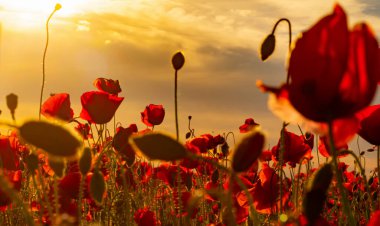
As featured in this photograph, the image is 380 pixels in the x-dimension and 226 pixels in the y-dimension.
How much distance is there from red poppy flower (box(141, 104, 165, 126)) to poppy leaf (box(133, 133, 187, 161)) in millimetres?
3130

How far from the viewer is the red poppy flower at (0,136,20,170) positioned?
8.96 feet

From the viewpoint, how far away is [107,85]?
13.1 ft

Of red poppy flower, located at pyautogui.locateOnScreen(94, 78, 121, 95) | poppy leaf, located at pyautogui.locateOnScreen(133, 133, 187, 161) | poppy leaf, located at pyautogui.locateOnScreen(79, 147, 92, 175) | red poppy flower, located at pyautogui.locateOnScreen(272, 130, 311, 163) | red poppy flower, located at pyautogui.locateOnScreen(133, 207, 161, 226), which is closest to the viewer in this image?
poppy leaf, located at pyautogui.locateOnScreen(133, 133, 187, 161)

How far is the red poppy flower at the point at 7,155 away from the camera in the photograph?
2732 mm

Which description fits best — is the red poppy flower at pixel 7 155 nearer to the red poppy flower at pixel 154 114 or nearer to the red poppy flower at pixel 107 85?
the red poppy flower at pixel 107 85

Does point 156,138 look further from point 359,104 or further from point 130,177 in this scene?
point 130,177

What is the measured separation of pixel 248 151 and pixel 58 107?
2183 millimetres

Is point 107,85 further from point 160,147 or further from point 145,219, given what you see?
point 160,147

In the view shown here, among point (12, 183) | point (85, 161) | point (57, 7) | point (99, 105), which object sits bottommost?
point (12, 183)

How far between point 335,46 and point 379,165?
123 centimetres

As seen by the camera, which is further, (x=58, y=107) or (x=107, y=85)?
(x=107, y=85)

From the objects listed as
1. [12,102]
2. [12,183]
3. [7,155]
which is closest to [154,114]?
[7,155]

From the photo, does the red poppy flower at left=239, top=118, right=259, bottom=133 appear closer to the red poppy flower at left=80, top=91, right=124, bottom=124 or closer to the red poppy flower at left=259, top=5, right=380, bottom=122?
the red poppy flower at left=80, top=91, right=124, bottom=124

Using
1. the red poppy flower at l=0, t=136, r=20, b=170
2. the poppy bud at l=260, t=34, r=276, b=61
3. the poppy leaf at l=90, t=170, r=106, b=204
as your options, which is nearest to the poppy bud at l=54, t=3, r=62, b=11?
the red poppy flower at l=0, t=136, r=20, b=170
